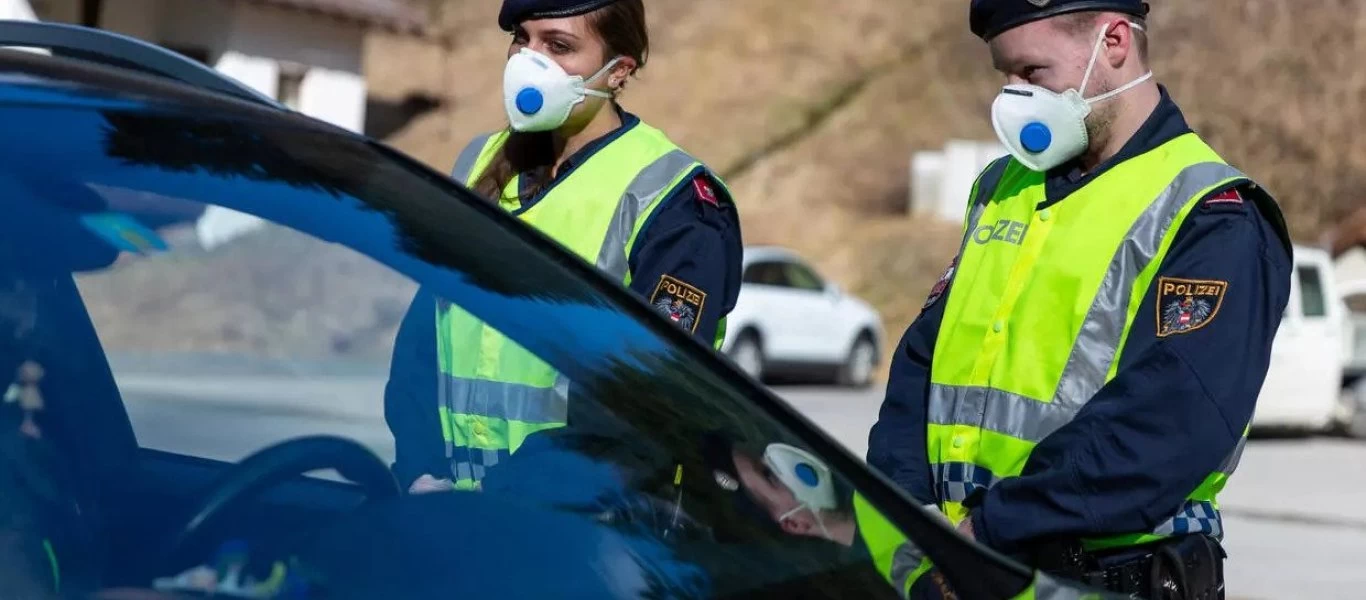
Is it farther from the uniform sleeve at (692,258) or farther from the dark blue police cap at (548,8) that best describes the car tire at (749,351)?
the uniform sleeve at (692,258)

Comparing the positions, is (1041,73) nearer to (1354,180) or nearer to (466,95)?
(1354,180)

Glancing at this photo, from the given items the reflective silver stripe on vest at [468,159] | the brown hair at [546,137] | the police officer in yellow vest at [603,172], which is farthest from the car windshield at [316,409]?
the reflective silver stripe on vest at [468,159]

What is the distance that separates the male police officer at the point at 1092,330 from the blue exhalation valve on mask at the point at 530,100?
74 centimetres

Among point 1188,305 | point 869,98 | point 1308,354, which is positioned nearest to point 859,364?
point 1308,354

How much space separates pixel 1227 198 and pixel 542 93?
1171 mm

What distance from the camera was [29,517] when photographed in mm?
1844

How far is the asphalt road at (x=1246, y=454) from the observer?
1.97 m

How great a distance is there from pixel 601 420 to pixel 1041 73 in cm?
120

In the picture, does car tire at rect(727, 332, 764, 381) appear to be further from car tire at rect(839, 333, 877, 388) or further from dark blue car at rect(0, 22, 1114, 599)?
dark blue car at rect(0, 22, 1114, 599)

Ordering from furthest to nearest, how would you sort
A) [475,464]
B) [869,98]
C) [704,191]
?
1. [869,98]
2. [704,191]
3. [475,464]

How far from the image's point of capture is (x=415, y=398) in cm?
210

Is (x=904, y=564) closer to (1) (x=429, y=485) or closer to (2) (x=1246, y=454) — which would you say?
(1) (x=429, y=485)

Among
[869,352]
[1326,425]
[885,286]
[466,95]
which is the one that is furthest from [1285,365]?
[466,95]

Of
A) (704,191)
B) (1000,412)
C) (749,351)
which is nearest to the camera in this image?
(1000,412)
